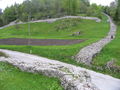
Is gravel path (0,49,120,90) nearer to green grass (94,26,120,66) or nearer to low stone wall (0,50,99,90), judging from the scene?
low stone wall (0,50,99,90)

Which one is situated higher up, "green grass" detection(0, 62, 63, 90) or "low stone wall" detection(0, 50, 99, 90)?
"low stone wall" detection(0, 50, 99, 90)

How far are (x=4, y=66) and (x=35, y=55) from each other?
33.7 ft

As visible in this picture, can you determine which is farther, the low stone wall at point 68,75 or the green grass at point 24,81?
the green grass at point 24,81

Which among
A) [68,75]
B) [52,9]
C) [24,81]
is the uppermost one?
[52,9]

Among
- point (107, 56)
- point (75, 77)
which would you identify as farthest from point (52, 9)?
point (75, 77)

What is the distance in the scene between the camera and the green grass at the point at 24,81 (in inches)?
570

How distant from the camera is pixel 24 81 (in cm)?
1593

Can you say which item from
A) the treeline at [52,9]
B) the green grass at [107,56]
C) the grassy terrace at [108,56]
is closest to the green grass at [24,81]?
the grassy terrace at [108,56]

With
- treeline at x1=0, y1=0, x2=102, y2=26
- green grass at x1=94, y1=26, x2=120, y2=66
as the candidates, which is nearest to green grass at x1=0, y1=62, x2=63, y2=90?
green grass at x1=94, y1=26, x2=120, y2=66

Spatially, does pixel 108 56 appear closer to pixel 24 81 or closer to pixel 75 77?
pixel 75 77

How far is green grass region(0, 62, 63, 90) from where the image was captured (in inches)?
570

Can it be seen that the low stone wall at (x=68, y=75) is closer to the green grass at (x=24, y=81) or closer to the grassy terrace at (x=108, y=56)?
the green grass at (x=24, y=81)

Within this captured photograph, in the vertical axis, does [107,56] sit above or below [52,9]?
below

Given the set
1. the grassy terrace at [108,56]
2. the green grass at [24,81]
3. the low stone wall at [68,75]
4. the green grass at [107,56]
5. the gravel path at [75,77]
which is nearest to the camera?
the low stone wall at [68,75]
